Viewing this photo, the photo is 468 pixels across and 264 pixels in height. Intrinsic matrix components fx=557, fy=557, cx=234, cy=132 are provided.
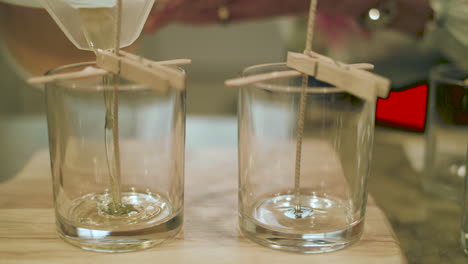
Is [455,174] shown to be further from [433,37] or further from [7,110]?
[7,110]

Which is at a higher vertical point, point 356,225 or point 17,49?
point 17,49

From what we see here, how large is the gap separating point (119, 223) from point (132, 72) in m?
0.10

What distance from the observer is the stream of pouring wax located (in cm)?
37

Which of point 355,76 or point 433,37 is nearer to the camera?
point 355,76

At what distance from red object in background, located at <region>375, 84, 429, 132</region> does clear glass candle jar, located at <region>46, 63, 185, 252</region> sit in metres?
0.25

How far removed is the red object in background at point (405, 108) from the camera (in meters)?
0.56

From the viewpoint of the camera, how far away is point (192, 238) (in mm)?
388

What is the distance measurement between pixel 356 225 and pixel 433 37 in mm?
388

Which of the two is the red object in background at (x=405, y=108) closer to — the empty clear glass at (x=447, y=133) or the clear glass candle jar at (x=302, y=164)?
the empty clear glass at (x=447, y=133)

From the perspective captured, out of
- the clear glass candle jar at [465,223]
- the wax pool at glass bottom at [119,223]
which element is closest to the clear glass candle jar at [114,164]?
the wax pool at glass bottom at [119,223]

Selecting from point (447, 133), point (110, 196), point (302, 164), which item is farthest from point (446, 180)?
point (110, 196)

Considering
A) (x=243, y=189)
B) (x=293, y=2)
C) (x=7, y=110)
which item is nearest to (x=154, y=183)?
(x=243, y=189)

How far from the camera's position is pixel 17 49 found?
0.57m

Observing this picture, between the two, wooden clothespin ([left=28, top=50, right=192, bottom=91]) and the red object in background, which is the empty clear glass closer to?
the red object in background
